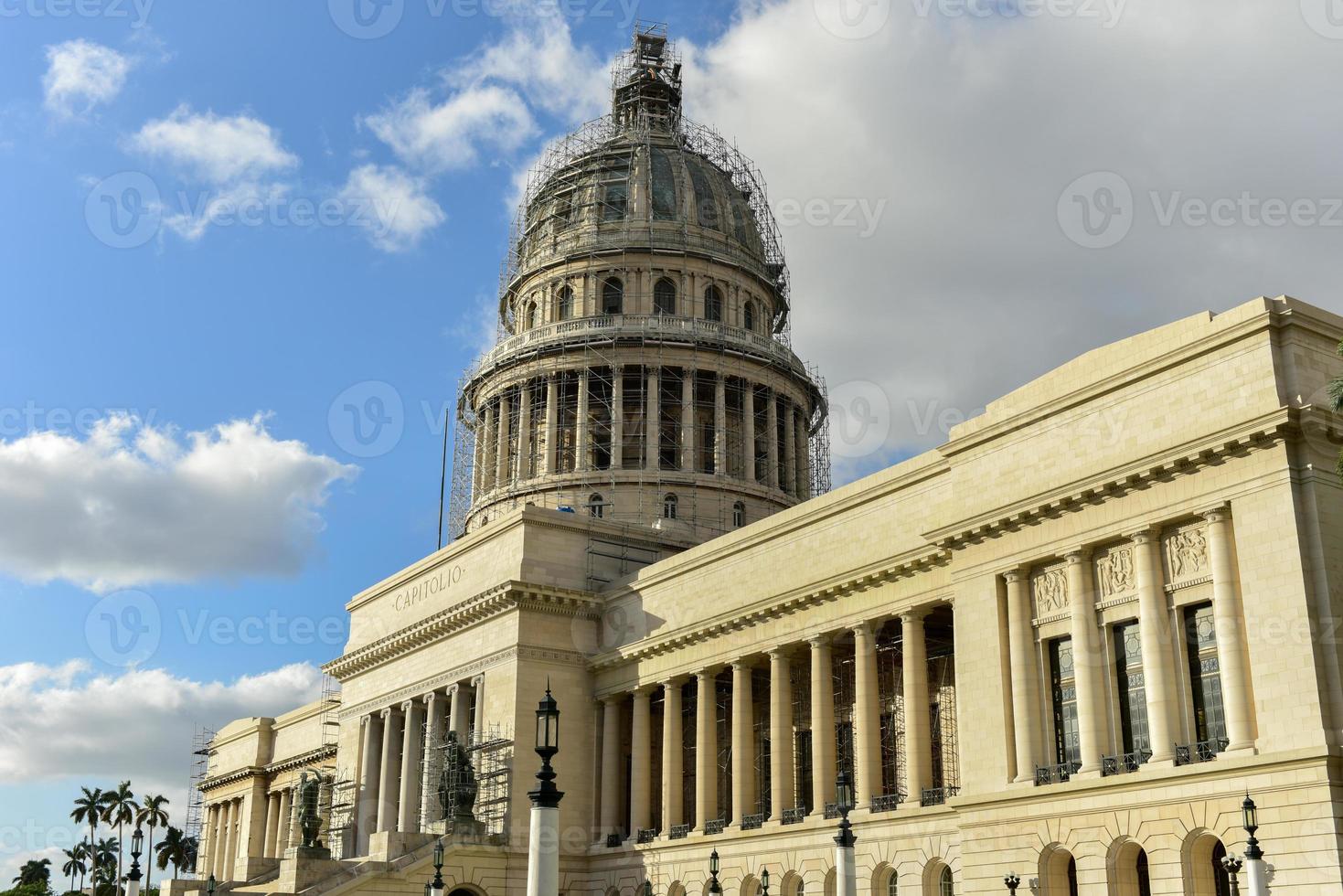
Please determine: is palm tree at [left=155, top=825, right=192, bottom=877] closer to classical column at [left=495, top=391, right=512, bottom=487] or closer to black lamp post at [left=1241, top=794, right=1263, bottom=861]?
classical column at [left=495, top=391, right=512, bottom=487]

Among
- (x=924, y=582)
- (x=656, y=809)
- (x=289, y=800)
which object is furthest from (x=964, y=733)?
(x=289, y=800)

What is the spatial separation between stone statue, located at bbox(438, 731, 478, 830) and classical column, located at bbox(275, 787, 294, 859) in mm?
30368

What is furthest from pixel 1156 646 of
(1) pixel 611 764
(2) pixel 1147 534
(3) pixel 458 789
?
(3) pixel 458 789

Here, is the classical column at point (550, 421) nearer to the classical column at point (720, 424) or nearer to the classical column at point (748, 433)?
the classical column at point (720, 424)

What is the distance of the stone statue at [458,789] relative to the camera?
5222 cm

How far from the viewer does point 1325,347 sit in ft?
111

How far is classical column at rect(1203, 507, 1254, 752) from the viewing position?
32250 millimetres

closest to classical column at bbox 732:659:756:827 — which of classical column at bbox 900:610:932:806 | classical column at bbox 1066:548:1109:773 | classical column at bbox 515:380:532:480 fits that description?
classical column at bbox 900:610:932:806

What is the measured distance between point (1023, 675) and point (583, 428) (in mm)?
39404

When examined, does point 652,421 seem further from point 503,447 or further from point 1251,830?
point 1251,830

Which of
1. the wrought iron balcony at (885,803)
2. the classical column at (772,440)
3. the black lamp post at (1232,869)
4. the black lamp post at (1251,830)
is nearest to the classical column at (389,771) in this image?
the classical column at (772,440)

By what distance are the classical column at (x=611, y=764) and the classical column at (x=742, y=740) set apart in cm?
712

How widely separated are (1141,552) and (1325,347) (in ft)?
20.8

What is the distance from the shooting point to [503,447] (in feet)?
254
